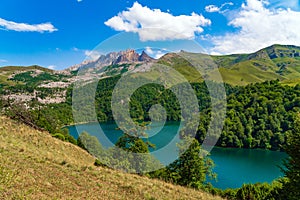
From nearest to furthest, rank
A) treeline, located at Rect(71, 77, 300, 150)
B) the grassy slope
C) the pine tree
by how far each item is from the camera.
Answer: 1. the grassy slope
2. the pine tree
3. treeline, located at Rect(71, 77, 300, 150)

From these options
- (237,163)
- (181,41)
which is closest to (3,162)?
(181,41)

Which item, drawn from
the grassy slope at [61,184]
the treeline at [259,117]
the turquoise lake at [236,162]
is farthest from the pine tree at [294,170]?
the treeline at [259,117]

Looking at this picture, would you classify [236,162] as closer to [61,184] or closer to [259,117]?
[259,117]

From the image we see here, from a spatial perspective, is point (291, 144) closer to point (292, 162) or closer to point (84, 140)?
point (292, 162)

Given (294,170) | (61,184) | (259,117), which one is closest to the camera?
(61,184)

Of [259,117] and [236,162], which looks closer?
[236,162]

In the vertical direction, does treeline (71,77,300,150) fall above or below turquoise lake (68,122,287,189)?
above

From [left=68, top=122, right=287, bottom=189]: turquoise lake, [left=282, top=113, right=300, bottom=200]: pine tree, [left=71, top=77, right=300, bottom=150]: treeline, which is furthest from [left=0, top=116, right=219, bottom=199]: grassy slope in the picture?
[left=71, top=77, right=300, bottom=150]: treeline

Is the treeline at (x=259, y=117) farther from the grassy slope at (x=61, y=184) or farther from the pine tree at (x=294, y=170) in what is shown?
the grassy slope at (x=61, y=184)

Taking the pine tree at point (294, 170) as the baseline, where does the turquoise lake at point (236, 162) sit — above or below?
below

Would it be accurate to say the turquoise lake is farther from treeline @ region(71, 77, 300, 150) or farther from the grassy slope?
the grassy slope

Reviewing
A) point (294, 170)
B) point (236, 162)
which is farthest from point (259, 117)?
point (294, 170)

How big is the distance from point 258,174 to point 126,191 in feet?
188

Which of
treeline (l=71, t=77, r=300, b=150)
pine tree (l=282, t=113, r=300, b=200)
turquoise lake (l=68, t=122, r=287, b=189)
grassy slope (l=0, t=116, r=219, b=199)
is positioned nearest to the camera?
grassy slope (l=0, t=116, r=219, b=199)
